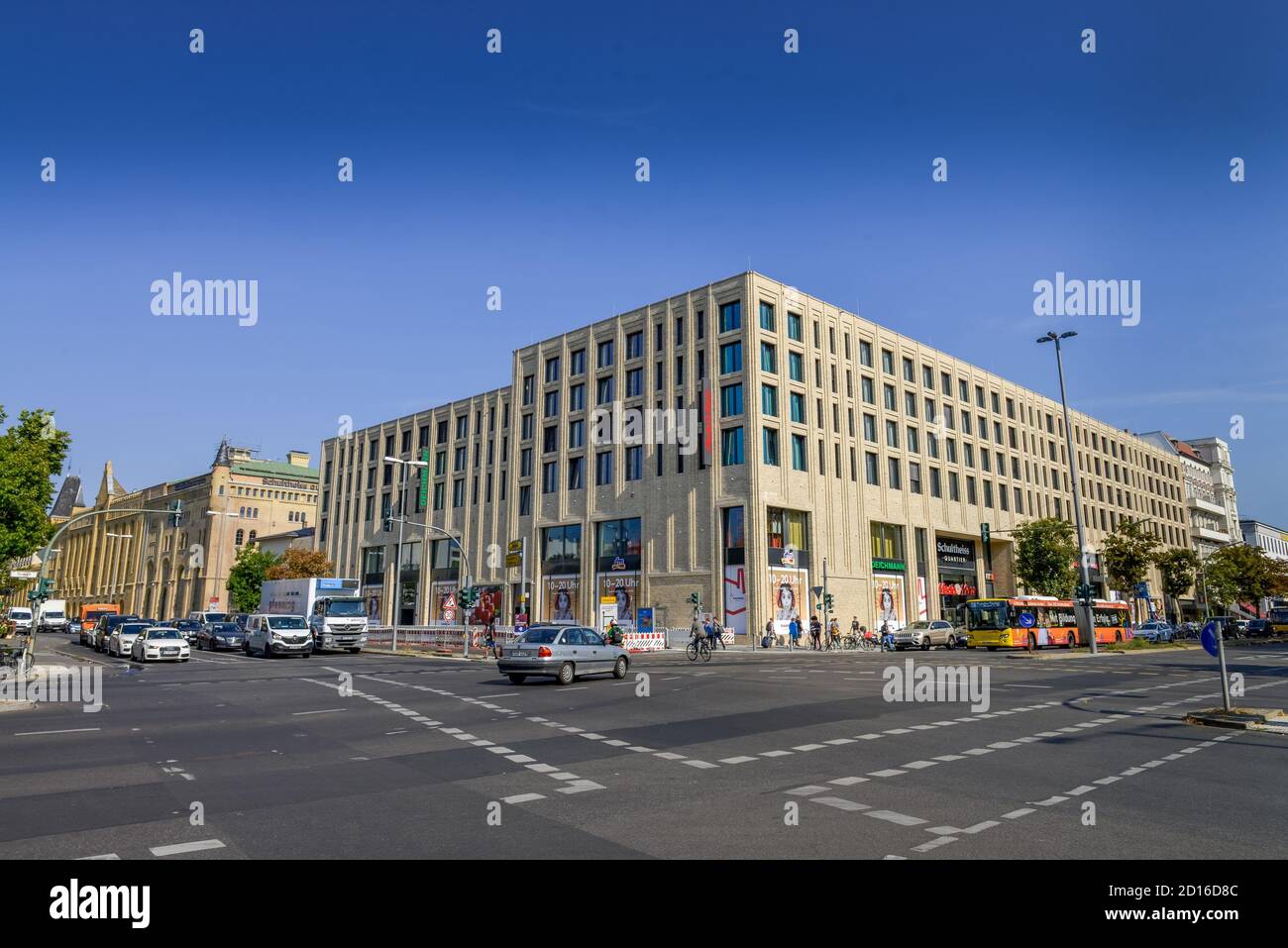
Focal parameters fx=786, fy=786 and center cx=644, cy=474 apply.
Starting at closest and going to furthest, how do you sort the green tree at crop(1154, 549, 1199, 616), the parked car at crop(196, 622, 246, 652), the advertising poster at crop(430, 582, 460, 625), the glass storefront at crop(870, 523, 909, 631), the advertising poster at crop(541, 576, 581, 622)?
the parked car at crop(196, 622, 246, 652), the glass storefront at crop(870, 523, 909, 631), the advertising poster at crop(541, 576, 581, 622), the green tree at crop(1154, 549, 1199, 616), the advertising poster at crop(430, 582, 460, 625)

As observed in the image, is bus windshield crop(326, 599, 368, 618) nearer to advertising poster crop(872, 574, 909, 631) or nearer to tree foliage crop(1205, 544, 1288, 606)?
advertising poster crop(872, 574, 909, 631)

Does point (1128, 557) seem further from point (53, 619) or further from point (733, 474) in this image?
point (53, 619)

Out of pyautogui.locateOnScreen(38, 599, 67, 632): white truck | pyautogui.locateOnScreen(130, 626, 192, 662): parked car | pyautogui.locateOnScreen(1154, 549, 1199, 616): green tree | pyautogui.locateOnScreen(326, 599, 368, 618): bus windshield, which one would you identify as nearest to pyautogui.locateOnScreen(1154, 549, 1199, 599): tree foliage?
pyautogui.locateOnScreen(1154, 549, 1199, 616): green tree

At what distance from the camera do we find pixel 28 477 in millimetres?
30469

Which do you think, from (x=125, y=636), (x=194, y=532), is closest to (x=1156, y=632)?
(x=125, y=636)

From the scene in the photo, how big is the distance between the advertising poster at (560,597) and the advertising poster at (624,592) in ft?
10.6

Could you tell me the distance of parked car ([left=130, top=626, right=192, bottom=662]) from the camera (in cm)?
3092

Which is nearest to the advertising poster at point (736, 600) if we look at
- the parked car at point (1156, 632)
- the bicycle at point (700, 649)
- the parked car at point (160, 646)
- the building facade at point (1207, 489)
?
the bicycle at point (700, 649)

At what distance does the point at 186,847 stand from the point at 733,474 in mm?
43796

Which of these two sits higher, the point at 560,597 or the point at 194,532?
the point at 194,532

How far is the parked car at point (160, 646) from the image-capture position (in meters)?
30.9

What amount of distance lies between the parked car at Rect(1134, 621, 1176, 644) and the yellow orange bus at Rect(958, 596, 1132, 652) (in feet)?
15.0

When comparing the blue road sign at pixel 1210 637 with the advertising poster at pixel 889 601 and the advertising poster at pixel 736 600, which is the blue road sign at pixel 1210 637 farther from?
the advertising poster at pixel 889 601
